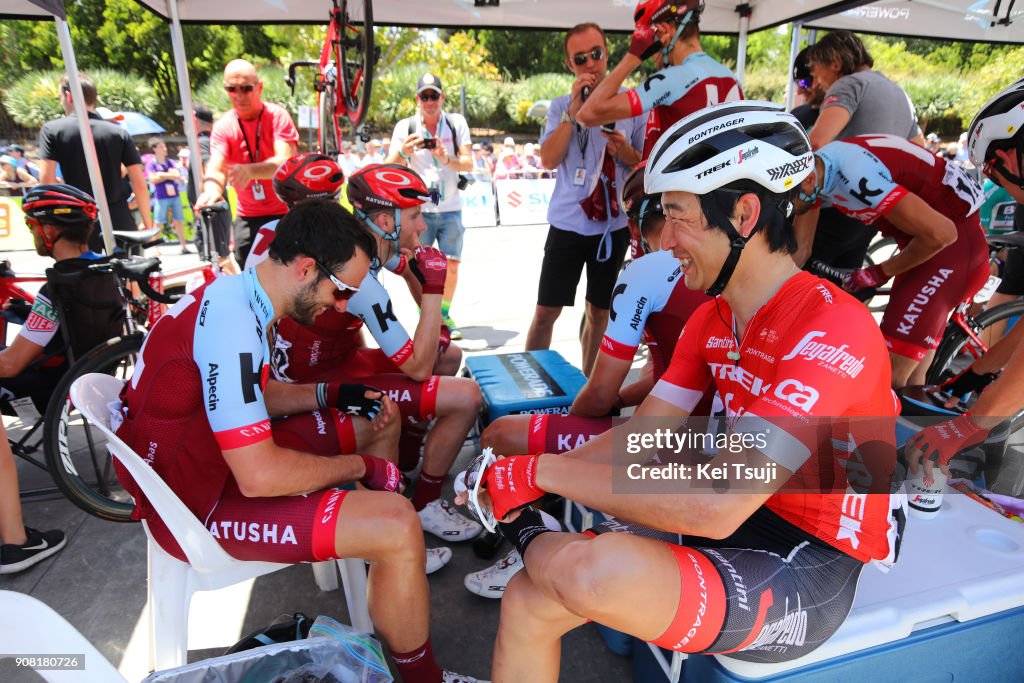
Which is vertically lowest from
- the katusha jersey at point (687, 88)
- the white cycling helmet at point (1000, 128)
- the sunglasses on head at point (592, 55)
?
the white cycling helmet at point (1000, 128)

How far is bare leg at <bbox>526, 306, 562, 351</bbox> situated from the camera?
12.6 feet

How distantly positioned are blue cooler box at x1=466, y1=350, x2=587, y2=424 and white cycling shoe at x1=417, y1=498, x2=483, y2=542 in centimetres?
46

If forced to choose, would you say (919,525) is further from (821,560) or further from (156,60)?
(156,60)

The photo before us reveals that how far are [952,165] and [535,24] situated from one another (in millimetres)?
3812

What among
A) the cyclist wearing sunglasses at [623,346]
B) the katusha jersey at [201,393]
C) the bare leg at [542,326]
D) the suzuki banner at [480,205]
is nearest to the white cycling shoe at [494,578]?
the cyclist wearing sunglasses at [623,346]

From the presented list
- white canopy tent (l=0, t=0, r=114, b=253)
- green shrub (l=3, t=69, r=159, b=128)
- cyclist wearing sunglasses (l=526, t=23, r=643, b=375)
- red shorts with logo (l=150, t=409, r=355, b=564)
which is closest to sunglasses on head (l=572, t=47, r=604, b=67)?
cyclist wearing sunglasses (l=526, t=23, r=643, b=375)

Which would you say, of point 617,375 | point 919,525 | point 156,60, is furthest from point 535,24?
point 156,60

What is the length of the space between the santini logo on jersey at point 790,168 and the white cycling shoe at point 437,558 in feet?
6.15

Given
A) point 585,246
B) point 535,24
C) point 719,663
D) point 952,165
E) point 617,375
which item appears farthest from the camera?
point 535,24

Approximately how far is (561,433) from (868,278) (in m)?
1.78

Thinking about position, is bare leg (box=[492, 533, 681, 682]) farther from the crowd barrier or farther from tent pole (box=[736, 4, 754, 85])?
the crowd barrier

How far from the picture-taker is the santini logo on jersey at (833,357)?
4.16ft

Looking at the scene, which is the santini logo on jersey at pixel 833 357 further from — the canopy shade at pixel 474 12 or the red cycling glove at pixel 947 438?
the canopy shade at pixel 474 12

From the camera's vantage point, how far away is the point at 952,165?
9.04 feet
